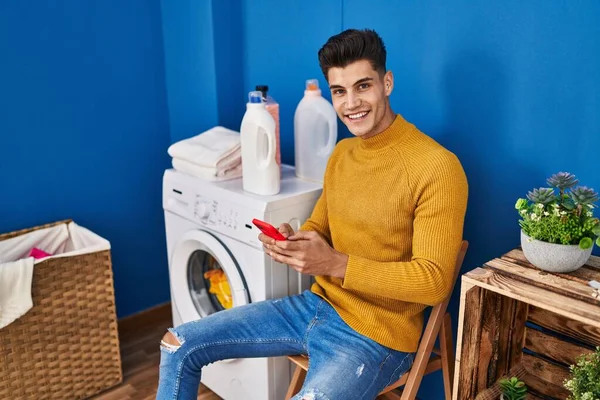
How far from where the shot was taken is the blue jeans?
1.37 meters

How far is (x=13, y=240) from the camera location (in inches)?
82.5

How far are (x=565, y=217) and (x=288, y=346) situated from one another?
0.81 m

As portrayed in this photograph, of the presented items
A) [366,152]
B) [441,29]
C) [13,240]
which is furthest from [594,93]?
[13,240]

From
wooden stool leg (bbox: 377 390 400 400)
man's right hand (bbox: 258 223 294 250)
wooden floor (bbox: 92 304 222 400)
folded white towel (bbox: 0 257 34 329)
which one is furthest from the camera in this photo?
wooden floor (bbox: 92 304 222 400)

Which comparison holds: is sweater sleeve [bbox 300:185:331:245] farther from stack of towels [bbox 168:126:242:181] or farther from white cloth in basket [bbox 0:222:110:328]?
white cloth in basket [bbox 0:222:110:328]

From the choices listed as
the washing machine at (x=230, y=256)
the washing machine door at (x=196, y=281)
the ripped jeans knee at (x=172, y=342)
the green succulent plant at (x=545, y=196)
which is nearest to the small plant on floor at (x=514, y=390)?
the green succulent plant at (x=545, y=196)

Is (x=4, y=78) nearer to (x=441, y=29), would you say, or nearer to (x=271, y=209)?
(x=271, y=209)

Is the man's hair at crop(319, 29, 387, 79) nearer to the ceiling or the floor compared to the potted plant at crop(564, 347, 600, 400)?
nearer to the ceiling

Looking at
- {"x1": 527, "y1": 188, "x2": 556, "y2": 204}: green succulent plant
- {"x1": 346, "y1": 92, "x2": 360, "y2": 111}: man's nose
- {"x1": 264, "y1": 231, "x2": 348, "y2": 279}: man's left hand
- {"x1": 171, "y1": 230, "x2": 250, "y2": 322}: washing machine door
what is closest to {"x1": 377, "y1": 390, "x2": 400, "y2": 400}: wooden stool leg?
{"x1": 264, "y1": 231, "x2": 348, "y2": 279}: man's left hand

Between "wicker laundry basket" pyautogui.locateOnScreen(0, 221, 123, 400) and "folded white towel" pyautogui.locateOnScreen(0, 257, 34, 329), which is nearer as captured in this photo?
"folded white towel" pyautogui.locateOnScreen(0, 257, 34, 329)

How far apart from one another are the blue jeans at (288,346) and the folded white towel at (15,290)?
1.99 feet

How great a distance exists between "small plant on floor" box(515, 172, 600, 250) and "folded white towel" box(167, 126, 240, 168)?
3.38 feet

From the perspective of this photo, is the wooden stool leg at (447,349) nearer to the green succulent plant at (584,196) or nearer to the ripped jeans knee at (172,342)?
the green succulent plant at (584,196)

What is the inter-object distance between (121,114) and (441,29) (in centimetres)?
144
